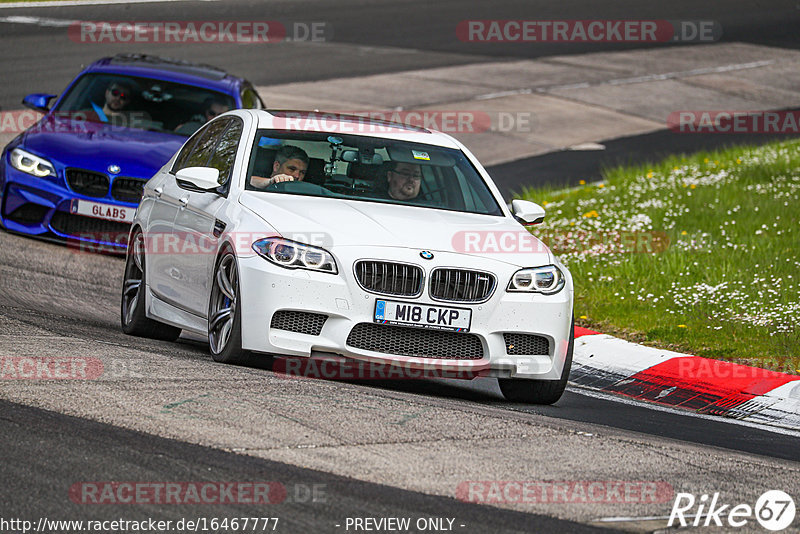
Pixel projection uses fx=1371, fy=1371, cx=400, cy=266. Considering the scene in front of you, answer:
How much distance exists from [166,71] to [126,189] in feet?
6.89

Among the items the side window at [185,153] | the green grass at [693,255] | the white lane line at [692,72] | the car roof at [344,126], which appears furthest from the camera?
the white lane line at [692,72]

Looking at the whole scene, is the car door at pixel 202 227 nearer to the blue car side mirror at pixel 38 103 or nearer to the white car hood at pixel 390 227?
the white car hood at pixel 390 227

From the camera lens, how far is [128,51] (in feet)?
81.7

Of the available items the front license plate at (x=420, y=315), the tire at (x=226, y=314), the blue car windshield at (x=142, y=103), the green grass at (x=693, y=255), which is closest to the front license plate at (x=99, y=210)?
the blue car windshield at (x=142, y=103)

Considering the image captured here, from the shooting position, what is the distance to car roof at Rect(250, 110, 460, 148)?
8768 mm

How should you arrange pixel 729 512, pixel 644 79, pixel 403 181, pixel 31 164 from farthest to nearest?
pixel 644 79, pixel 31 164, pixel 403 181, pixel 729 512

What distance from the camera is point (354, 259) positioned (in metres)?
7.30

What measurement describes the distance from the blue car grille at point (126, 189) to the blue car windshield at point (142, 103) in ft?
3.46

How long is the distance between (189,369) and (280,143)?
204 centimetres

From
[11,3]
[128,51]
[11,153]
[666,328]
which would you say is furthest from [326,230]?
[11,3]

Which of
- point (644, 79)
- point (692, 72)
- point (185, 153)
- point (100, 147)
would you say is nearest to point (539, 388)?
point (185, 153)

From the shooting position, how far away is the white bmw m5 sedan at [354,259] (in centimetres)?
731

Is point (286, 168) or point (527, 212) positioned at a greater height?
point (286, 168)

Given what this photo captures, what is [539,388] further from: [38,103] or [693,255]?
A: [38,103]
